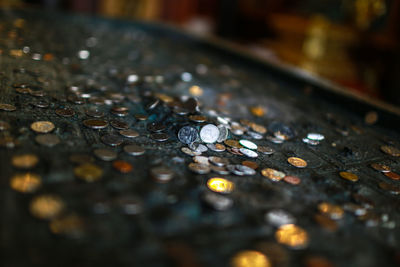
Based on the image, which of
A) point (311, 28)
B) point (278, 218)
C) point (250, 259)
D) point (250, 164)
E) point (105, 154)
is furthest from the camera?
point (311, 28)

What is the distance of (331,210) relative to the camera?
0.79 meters

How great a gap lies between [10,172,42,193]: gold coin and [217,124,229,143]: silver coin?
1.88 ft

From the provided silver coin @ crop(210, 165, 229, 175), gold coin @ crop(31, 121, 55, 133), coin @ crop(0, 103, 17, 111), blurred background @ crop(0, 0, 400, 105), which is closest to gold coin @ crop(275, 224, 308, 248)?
silver coin @ crop(210, 165, 229, 175)

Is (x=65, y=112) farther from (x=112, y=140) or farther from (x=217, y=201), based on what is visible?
(x=217, y=201)

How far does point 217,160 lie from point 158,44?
1.98 meters

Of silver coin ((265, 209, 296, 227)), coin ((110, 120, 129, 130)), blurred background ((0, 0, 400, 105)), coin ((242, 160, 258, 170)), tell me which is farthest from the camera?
blurred background ((0, 0, 400, 105))

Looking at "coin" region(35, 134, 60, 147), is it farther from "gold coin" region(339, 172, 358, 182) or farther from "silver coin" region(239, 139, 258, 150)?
"gold coin" region(339, 172, 358, 182)

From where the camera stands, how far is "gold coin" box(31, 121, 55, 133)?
2.97 feet

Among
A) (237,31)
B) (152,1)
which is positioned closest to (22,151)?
(152,1)

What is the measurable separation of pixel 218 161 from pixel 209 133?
6.6 inches

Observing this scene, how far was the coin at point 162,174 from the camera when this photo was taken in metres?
0.78

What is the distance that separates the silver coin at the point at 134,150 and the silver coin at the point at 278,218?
39 cm

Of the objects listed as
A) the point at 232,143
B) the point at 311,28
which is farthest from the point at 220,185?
the point at 311,28

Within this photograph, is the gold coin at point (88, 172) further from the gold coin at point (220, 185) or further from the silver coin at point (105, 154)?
the gold coin at point (220, 185)
